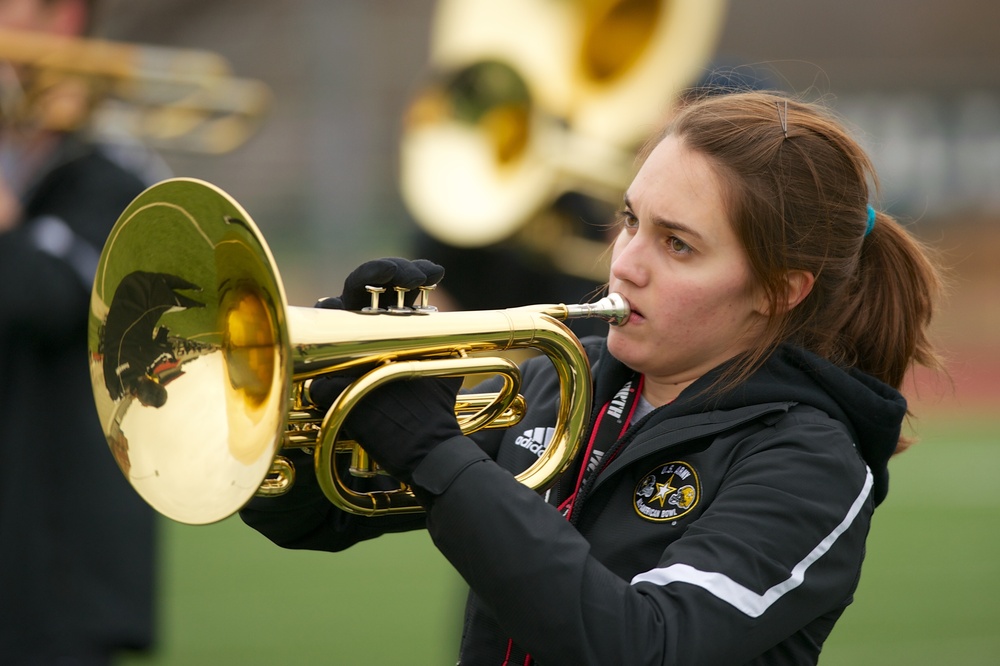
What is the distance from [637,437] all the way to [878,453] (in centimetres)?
38

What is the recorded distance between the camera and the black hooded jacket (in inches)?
64.1

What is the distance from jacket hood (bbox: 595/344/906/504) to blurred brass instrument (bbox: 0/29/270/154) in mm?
2581

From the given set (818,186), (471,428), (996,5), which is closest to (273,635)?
(471,428)

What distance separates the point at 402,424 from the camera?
173cm

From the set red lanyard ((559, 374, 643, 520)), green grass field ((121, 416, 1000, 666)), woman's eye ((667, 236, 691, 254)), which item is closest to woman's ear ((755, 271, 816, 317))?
woman's eye ((667, 236, 691, 254))

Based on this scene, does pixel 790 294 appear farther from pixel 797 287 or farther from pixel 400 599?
pixel 400 599

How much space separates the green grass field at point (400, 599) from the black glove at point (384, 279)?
2.43 metres

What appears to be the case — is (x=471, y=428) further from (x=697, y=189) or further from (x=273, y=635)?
(x=273, y=635)

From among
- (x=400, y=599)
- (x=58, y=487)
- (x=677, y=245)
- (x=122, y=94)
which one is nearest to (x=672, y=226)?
(x=677, y=245)

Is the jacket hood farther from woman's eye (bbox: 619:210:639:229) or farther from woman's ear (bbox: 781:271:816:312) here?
woman's eye (bbox: 619:210:639:229)

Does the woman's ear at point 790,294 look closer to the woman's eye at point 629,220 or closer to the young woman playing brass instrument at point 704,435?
the young woman playing brass instrument at point 704,435

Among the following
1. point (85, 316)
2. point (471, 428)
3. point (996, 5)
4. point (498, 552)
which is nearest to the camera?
point (498, 552)

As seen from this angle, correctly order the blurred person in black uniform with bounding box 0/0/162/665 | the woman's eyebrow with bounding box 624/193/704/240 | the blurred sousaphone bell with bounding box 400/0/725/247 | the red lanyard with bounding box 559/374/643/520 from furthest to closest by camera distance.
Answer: the blurred sousaphone bell with bounding box 400/0/725/247, the blurred person in black uniform with bounding box 0/0/162/665, the red lanyard with bounding box 559/374/643/520, the woman's eyebrow with bounding box 624/193/704/240

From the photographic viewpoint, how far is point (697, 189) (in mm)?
1874
